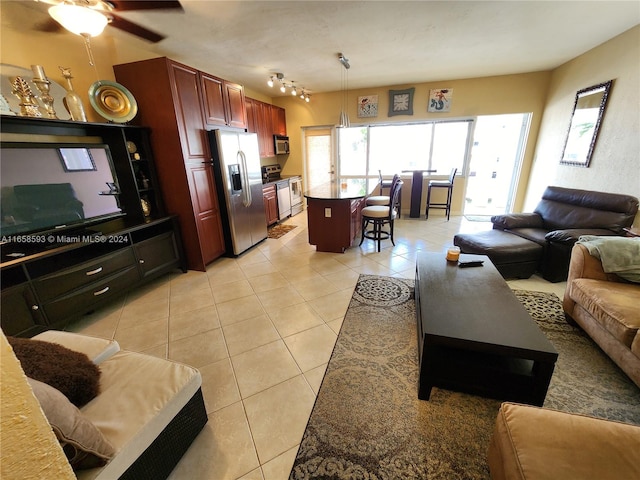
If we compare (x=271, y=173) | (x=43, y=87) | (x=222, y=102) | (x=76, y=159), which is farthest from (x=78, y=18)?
(x=271, y=173)

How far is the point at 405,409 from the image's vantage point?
4.62 ft

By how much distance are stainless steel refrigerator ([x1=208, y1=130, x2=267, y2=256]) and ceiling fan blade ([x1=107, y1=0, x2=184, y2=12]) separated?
114cm

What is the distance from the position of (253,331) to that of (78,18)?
2455 mm

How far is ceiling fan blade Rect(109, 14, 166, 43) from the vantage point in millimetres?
2237

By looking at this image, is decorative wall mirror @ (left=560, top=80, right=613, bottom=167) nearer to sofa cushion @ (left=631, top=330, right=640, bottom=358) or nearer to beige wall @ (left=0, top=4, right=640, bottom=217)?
beige wall @ (left=0, top=4, right=640, bottom=217)

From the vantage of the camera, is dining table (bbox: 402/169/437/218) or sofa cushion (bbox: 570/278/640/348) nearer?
sofa cushion (bbox: 570/278/640/348)

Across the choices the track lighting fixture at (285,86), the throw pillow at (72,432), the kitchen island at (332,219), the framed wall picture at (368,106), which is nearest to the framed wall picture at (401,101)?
the framed wall picture at (368,106)

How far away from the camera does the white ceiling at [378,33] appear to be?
7.59 ft

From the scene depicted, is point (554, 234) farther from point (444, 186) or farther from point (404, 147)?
point (404, 147)

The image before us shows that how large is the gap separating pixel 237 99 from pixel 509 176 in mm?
5402

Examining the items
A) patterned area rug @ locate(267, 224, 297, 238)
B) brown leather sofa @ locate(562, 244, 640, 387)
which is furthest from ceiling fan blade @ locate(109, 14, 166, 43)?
brown leather sofa @ locate(562, 244, 640, 387)

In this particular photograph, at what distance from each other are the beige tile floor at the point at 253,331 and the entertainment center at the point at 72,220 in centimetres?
35

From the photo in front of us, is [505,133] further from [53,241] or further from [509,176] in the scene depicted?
[53,241]

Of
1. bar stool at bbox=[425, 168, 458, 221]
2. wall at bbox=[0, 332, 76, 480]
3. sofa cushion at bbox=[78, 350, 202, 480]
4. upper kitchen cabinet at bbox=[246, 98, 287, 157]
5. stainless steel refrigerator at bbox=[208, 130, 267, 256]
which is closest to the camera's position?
wall at bbox=[0, 332, 76, 480]
